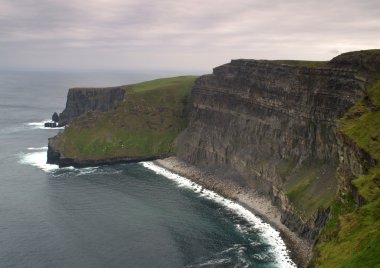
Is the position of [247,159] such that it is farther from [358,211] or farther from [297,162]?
[358,211]

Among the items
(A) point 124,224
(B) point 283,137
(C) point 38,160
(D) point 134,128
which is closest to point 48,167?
(C) point 38,160

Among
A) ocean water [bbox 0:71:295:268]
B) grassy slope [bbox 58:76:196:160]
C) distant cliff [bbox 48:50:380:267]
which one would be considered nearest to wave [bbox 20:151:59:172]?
distant cliff [bbox 48:50:380:267]

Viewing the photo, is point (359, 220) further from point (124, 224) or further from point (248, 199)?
point (124, 224)

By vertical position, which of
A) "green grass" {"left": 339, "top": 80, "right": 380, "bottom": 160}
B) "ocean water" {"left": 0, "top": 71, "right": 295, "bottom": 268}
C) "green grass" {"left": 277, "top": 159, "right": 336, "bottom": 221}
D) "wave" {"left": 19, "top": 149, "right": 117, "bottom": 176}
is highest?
"green grass" {"left": 339, "top": 80, "right": 380, "bottom": 160}

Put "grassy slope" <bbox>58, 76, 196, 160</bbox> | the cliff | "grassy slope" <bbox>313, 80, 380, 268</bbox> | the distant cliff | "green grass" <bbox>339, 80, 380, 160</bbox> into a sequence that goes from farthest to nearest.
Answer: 1. "grassy slope" <bbox>58, 76, 196, 160</bbox>
2. the cliff
3. "green grass" <bbox>339, 80, 380, 160</bbox>
4. the distant cliff
5. "grassy slope" <bbox>313, 80, 380, 268</bbox>

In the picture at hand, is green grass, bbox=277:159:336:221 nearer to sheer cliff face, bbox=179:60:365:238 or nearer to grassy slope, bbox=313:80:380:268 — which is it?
sheer cliff face, bbox=179:60:365:238

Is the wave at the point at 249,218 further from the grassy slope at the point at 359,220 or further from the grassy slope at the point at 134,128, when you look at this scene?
the grassy slope at the point at 134,128

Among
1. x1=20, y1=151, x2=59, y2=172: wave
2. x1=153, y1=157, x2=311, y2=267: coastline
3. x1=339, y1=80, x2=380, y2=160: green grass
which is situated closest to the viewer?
x1=339, y1=80, x2=380, y2=160: green grass
